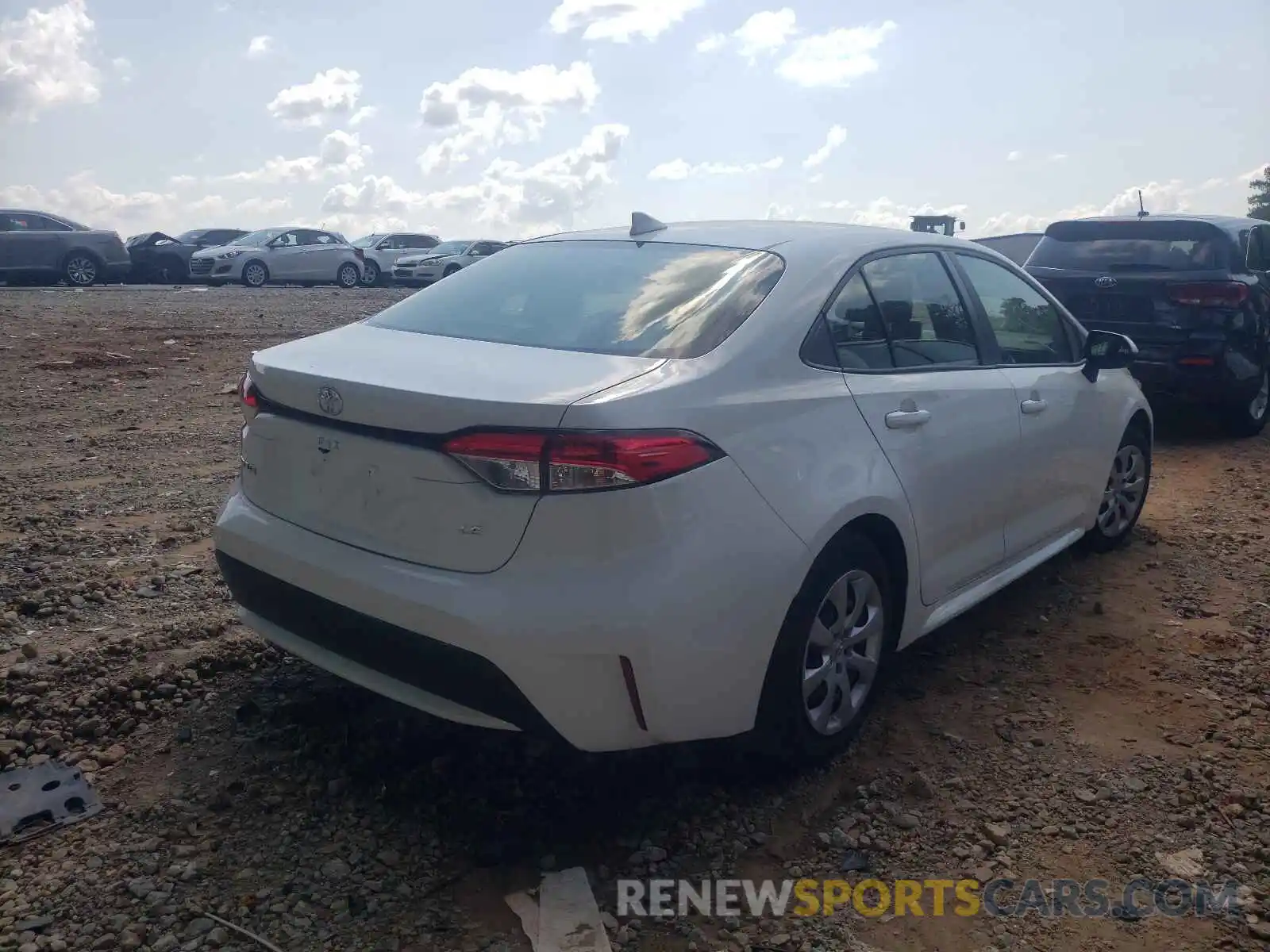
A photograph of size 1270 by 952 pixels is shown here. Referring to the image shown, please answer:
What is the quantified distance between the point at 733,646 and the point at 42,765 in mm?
2027

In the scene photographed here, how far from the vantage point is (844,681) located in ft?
10.5

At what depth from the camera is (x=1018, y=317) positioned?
14.3ft

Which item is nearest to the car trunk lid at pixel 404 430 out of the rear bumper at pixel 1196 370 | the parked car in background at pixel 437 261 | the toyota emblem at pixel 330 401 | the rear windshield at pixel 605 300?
the toyota emblem at pixel 330 401

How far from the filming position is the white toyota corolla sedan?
2.49m

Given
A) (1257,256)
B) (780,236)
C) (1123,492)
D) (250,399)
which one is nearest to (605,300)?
(780,236)

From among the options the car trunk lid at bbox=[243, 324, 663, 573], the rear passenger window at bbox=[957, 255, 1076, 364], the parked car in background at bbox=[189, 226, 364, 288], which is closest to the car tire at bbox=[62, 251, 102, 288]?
the parked car in background at bbox=[189, 226, 364, 288]

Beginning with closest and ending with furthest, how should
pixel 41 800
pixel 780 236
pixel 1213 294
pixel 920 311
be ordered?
pixel 41 800 → pixel 780 236 → pixel 920 311 → pixel 1213 294

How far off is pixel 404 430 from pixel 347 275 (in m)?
25.2

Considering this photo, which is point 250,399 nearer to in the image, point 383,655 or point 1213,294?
point 383,655

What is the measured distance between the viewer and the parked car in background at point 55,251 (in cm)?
1930

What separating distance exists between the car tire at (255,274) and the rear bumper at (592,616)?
23147mm

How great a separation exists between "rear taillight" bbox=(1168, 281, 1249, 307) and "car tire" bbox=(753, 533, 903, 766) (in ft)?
17.8

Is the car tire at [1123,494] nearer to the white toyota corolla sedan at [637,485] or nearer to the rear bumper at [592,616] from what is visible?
the white toyota corolla sedan at [637,485]

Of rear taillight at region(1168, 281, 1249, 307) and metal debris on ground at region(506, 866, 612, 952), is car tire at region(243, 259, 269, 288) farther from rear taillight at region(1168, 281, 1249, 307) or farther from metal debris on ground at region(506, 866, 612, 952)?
metal debris on ground at region(506, 866, 612, 952)
